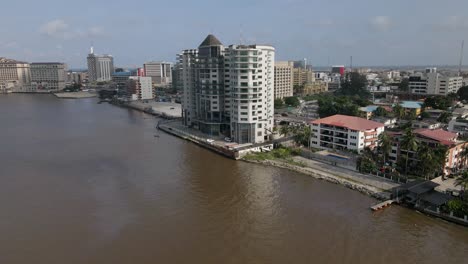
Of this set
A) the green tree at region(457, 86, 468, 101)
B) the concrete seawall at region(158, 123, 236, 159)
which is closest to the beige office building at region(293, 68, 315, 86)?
the green tree at region(457, 86, 468, 101)

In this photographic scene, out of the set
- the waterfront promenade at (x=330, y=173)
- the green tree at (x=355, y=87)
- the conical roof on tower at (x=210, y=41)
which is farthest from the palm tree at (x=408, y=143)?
the green tree at (x=355, y=87)

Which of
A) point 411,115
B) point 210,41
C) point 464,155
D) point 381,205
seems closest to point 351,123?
point 464,155

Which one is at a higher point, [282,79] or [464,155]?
[282,79]

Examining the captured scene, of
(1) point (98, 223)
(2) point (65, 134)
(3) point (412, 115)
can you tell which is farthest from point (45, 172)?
(3) point (412, 115)

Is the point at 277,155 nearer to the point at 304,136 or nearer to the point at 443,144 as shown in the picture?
the point at 304,136

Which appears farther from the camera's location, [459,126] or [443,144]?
[459,126]

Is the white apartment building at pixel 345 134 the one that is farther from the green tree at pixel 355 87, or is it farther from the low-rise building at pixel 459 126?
the green tree at pixel 355 87

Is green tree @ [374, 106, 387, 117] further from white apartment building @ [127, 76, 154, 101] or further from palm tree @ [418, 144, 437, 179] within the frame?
white apartment building @ [127, 76, 154, 101]
